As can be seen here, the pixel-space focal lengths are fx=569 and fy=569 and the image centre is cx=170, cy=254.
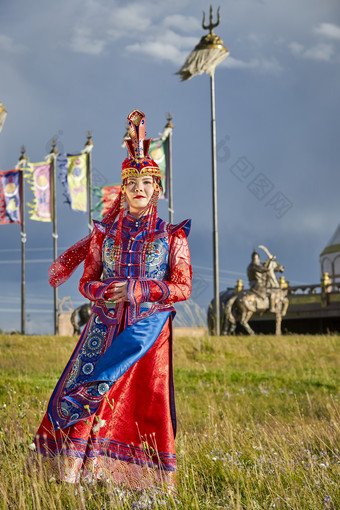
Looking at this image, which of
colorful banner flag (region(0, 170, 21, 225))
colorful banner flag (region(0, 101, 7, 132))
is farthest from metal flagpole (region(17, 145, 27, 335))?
colorful banner flag (region(0, 101, 7, 132))

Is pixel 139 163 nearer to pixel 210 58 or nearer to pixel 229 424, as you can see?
pixel 229 424

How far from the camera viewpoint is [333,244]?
28.7 metres

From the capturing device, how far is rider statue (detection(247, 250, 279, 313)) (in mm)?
18672

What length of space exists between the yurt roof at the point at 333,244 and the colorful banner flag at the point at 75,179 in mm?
12837

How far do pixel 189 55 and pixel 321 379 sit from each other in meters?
11.4

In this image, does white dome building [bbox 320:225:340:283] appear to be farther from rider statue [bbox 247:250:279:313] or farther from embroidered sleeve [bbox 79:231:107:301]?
embroidered sleeve [bbox 79:231:107:301]

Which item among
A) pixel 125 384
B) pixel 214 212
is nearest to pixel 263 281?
pixel 214 212

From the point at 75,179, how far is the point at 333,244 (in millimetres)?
13753

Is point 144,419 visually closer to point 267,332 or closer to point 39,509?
point 39,509

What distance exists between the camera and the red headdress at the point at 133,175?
4.21 m

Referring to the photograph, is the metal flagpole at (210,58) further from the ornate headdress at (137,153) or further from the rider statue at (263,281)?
the ornate headdress at (137,153)

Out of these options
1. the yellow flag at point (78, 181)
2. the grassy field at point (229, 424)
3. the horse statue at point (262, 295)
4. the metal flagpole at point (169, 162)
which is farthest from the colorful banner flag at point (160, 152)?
the grassy field at point (229, 424)

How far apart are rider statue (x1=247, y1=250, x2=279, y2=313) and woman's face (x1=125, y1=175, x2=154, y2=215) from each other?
1469cm

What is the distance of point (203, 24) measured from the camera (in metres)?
17.6
